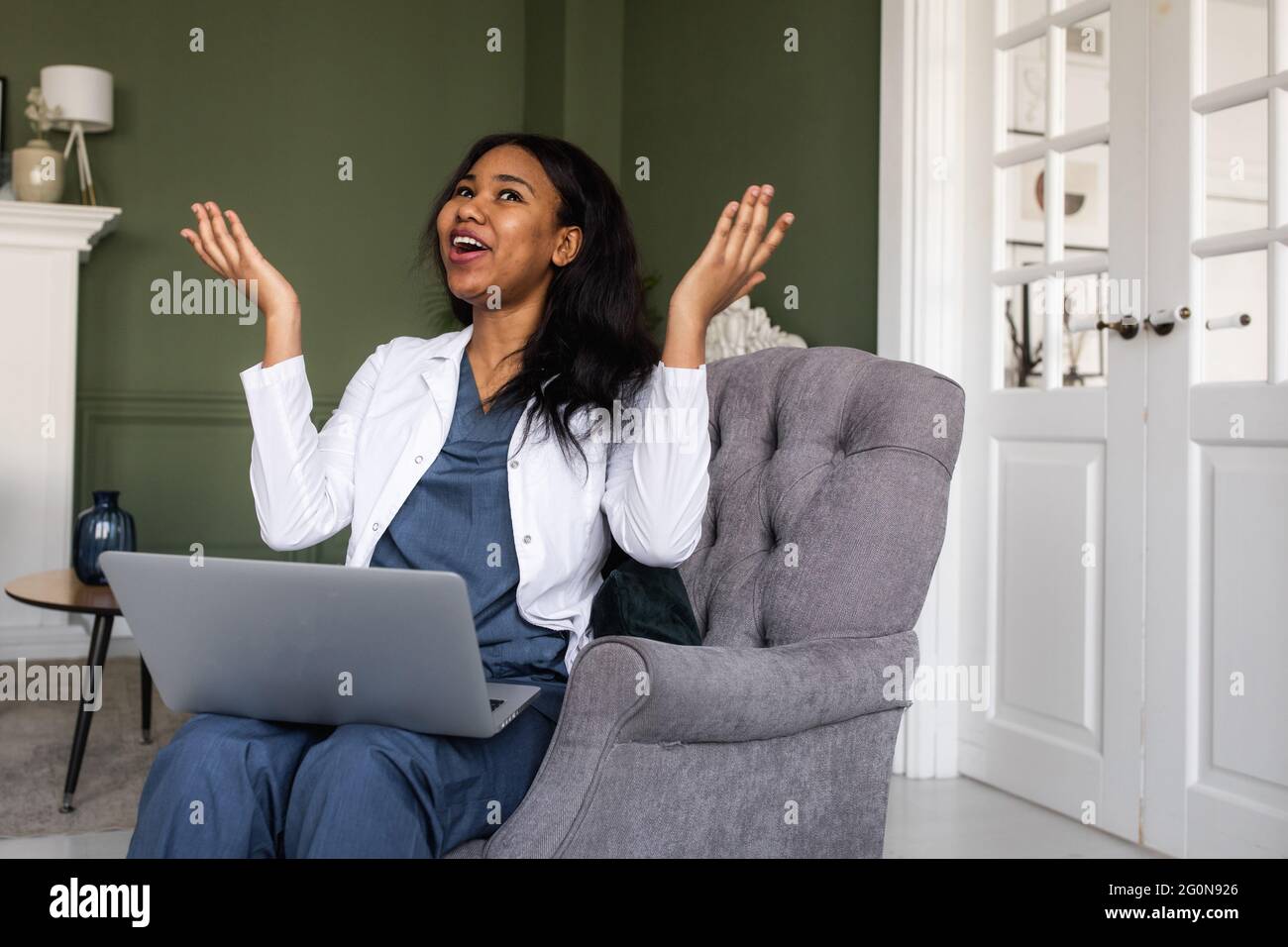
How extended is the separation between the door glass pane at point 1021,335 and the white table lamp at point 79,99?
3284mm

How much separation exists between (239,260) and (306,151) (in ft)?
12.5

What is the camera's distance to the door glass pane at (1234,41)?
2.32m

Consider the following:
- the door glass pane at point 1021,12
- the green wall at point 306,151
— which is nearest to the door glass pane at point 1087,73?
the door glass pane at point 1021,12

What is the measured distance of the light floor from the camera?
8.19ft

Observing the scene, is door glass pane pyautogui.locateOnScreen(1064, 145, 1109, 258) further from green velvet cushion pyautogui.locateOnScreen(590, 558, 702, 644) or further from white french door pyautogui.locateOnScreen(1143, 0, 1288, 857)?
green velvet cushion pyautogui.locateOnScreen(590, 558, 702, 644)

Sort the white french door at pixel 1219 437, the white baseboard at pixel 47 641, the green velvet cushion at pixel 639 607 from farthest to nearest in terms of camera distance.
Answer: the white baseboard at pixel 47 641, the white french door at pixel 1219 437, the green velvet cushion at pixel 639 607

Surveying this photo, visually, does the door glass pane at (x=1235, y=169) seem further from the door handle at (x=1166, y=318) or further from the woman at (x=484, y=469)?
the woman at (x=484, y=469)

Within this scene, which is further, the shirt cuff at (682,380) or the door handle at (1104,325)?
the door handle at (1104,325)

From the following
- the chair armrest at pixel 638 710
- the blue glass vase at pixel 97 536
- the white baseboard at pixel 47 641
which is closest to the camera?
the chair armrest at pixel 638 710

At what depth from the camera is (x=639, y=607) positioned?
1.54 meters

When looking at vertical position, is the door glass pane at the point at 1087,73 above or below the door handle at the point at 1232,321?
above
